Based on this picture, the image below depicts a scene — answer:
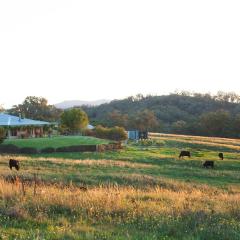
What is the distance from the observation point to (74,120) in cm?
7700

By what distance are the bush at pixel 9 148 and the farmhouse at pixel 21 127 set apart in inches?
552

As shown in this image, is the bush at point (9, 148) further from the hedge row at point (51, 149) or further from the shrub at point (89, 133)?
the shrub at point (89, 133)

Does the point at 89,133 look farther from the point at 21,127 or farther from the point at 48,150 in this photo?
the point at 48,150

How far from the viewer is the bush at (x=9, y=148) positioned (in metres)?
56.1

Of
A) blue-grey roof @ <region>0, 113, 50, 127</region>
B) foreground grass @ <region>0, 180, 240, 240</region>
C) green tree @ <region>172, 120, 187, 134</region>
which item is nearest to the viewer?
foreground grass @ <region>0, 180, 240, 240</region>

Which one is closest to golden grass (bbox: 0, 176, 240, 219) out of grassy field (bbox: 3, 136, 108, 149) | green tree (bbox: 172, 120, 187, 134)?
grassy field (bbox: 3, 136, 108, 149)

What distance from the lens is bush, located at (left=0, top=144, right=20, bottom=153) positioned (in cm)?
5609

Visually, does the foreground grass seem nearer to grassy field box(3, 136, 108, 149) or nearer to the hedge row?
the hedge row

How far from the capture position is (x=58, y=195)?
1362cm

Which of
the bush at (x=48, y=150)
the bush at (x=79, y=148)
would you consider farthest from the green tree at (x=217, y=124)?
the bush at (x=48, y=150)

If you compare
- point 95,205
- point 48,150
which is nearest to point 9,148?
point 48,150

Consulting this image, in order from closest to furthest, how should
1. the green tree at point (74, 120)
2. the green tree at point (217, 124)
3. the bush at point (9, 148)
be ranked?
the bush at point (9, 148)
the green tree at point (74, 120)
the green tree at point (217, 124)

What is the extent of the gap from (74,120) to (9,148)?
21482 mm

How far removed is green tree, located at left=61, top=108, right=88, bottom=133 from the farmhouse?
151 inches
